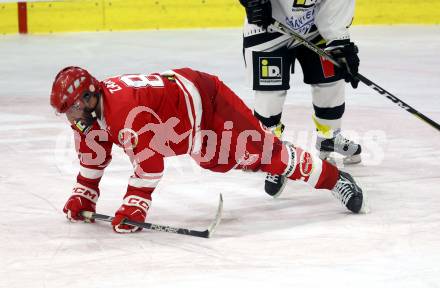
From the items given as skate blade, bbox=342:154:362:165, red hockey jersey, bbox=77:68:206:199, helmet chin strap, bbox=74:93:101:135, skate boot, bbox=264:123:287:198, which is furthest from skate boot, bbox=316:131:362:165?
helmet chin strap, bbox=74:93:101:135

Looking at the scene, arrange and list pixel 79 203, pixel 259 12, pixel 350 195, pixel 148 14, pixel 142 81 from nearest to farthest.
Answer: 1. pixel 142 81
2. pixel 79 203
3. pixel 350 195
4. pixel 259 12
5. pixel 148 14

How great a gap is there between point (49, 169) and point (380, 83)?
2.69 metres

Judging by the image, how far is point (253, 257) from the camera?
2777mm

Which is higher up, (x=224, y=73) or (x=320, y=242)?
(x=320, y=242)

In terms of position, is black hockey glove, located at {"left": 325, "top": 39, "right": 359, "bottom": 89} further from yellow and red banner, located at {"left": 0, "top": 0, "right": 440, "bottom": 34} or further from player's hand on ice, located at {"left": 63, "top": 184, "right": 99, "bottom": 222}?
yellow and red banner, located at {"left": 0, "top": 0, "right": 440, "bottom": 34}

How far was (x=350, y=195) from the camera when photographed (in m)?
3.26

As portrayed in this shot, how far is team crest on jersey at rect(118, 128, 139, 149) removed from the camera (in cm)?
289

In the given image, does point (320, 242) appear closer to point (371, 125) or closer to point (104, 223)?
point (104, 223)

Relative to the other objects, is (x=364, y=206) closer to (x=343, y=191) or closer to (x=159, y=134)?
(x=343, y=191)

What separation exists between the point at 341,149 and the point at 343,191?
905 millimetres

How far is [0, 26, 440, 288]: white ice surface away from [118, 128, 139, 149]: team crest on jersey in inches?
12.1

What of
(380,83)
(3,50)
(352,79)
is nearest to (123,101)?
(352,79)

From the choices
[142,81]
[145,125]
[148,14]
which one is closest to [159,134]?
[145,125]

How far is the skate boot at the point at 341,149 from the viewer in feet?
13.6
